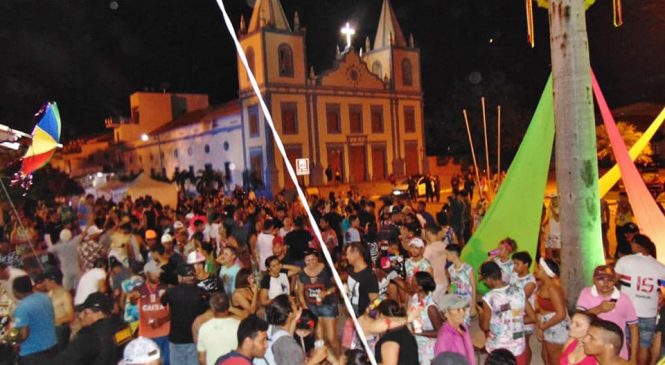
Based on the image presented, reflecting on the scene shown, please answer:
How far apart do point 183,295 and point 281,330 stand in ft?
4.40

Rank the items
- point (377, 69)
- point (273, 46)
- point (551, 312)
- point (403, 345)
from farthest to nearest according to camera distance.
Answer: point (377, 69) → point (273, 46) → point (551, 312) → point (403, 345)

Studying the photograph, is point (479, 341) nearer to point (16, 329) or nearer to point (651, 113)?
point (16, 329)

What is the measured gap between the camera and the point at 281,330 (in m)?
4.29

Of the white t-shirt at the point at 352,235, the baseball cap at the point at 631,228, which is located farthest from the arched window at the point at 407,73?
the baseball cap at the point at 631,228

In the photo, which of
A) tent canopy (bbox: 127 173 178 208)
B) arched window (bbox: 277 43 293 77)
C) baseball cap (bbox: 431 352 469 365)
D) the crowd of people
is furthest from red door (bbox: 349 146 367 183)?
baseball cap (bbox: 431 352 469 365)

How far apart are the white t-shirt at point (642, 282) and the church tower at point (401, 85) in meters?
32.2

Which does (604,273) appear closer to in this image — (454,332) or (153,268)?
(454,332)

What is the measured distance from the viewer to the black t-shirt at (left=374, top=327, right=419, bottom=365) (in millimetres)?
3865

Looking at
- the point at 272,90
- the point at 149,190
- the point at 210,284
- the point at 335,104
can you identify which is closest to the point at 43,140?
the point at 210,284

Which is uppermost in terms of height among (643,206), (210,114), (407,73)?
(407,73)

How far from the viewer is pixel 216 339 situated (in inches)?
179

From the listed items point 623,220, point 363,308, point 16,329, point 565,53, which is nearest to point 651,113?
point 623,220

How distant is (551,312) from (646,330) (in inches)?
38.2

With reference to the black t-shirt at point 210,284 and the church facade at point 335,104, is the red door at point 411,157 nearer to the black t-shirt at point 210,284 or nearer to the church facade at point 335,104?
the church facade at point 335,104
